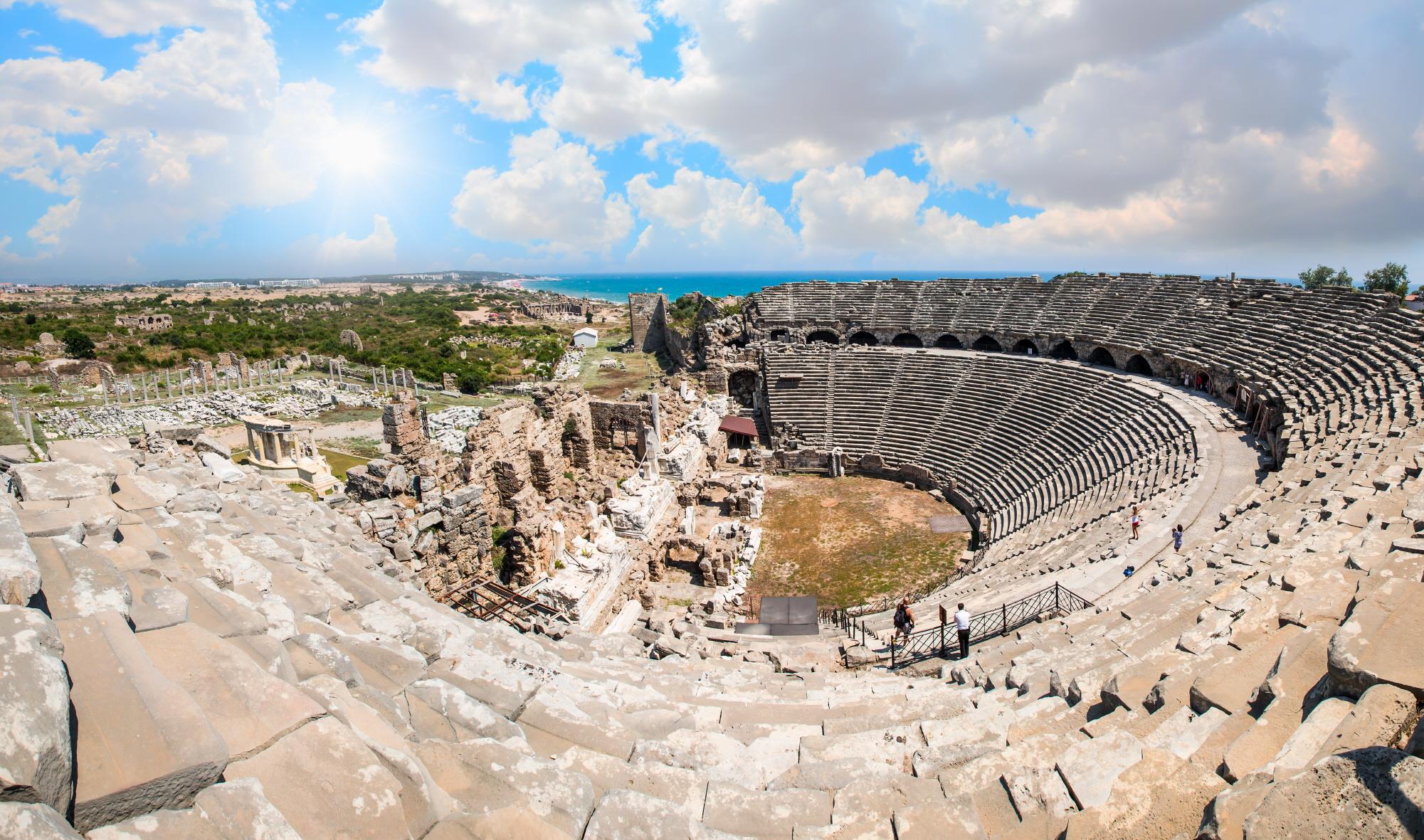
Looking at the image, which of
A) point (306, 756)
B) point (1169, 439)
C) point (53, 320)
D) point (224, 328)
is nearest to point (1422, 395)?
point (1169, 439)

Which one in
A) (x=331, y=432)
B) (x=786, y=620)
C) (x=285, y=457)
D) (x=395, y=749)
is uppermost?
(x=395, y=749)

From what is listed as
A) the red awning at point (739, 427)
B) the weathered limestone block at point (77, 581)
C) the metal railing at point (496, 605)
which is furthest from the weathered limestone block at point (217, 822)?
the red awning at point (739, 427)

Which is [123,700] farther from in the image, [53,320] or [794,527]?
[53,320]

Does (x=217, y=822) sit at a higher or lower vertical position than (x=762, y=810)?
higher

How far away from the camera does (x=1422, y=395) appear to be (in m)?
14.1

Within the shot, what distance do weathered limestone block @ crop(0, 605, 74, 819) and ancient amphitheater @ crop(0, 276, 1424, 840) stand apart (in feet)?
0.04

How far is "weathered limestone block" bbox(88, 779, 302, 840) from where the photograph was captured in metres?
2.19

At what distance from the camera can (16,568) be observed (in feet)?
10.2

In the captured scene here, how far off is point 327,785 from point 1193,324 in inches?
1161

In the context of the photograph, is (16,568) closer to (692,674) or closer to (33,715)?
(33,715)

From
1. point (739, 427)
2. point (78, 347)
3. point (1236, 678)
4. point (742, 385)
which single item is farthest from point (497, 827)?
point (78, 347)

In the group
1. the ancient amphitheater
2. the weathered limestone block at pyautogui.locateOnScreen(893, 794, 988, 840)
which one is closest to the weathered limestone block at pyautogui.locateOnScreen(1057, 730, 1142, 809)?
the ancient amphitheater

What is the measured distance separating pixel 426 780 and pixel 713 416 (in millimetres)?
23607

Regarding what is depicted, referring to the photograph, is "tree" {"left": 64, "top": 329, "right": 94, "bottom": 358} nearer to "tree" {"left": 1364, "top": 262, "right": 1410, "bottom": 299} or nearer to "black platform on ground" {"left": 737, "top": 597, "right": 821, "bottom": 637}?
"black platform on ground" {"left": 737, "top": 597, "right": 821, "bottom": 637}
